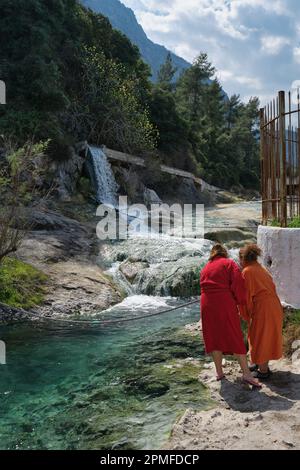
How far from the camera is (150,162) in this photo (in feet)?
105

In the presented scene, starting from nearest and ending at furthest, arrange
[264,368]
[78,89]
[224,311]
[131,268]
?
1. [224,311]
2. [264,368]
3. [131,268]
4. [78,89]

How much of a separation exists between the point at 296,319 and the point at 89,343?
4.08 metres

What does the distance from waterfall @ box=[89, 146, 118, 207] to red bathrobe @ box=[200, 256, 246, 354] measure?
→ 19.4m

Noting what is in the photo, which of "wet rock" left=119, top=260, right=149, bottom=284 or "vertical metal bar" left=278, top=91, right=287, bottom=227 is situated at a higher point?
"vertical metal bar" left=278, top=91, right=287, bottom=227

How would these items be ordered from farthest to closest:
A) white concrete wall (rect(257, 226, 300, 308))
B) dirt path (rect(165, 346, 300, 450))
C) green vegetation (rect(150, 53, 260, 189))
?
green vegetation (rect(150, 53, 260, 189)), white concrete wall (rect(257, 226, 300, 308)), dirt path (rect(165, 346, 300, 450))

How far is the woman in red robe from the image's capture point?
5.55 m

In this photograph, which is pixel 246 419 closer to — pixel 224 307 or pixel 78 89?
pixel 224 307

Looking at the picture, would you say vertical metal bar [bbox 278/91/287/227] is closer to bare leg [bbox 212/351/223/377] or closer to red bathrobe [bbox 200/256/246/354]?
red bathrobe [bbox 200/256/246/354]

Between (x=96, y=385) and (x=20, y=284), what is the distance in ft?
19.4

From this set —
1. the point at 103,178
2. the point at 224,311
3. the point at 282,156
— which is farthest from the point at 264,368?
the point at 103,178

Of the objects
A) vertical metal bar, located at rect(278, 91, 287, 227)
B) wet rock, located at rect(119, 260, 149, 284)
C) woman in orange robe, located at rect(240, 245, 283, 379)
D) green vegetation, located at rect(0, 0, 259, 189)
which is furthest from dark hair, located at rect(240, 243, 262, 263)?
green vegetation, located at rect(0, 0, 259, 189)

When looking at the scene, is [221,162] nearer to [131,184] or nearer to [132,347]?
[131,184]

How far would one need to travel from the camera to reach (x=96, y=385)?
6.39 m

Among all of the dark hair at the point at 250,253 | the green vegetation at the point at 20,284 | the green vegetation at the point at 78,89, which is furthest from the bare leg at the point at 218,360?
the green vegetation at the point at 78,89
